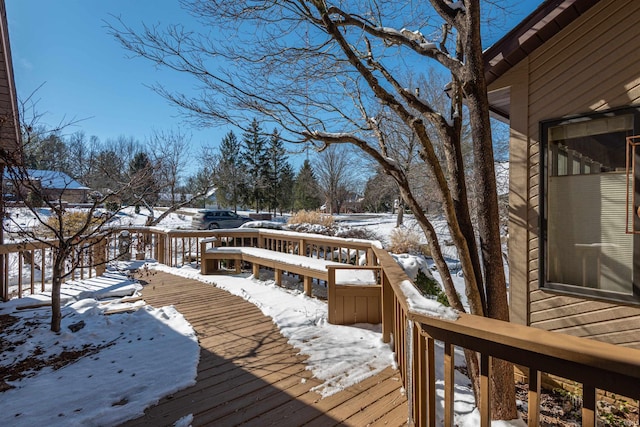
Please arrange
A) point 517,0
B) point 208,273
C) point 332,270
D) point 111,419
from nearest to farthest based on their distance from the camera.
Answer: point 111,419, point 517,0, point 332,270, point 208,273

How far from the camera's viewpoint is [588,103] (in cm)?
280

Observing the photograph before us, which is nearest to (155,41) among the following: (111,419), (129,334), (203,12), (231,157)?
(203,12)

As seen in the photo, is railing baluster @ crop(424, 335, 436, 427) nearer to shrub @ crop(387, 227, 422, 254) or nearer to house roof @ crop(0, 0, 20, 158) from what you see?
house roof @ crop(0, 0, 20, 158)

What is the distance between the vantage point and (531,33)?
2953mm

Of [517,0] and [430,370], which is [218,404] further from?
[517,0]

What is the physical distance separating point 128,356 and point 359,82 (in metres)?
3.88

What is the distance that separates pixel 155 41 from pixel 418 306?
3.48 metres

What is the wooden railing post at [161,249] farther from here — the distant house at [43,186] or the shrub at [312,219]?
the shrub at [312,219]

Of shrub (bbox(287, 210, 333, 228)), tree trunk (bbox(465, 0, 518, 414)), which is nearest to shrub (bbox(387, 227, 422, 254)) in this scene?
shrub (bbox(287, 210, 333, 228))

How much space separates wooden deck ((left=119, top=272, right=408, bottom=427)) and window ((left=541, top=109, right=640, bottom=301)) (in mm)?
1990

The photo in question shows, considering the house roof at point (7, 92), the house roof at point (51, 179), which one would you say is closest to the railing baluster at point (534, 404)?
the house roof at point (51, 179)

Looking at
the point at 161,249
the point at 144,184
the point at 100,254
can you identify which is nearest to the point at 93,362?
the point at 100,254

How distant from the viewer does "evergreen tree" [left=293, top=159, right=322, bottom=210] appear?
2692 centimetres

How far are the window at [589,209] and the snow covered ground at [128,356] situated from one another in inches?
58.8
